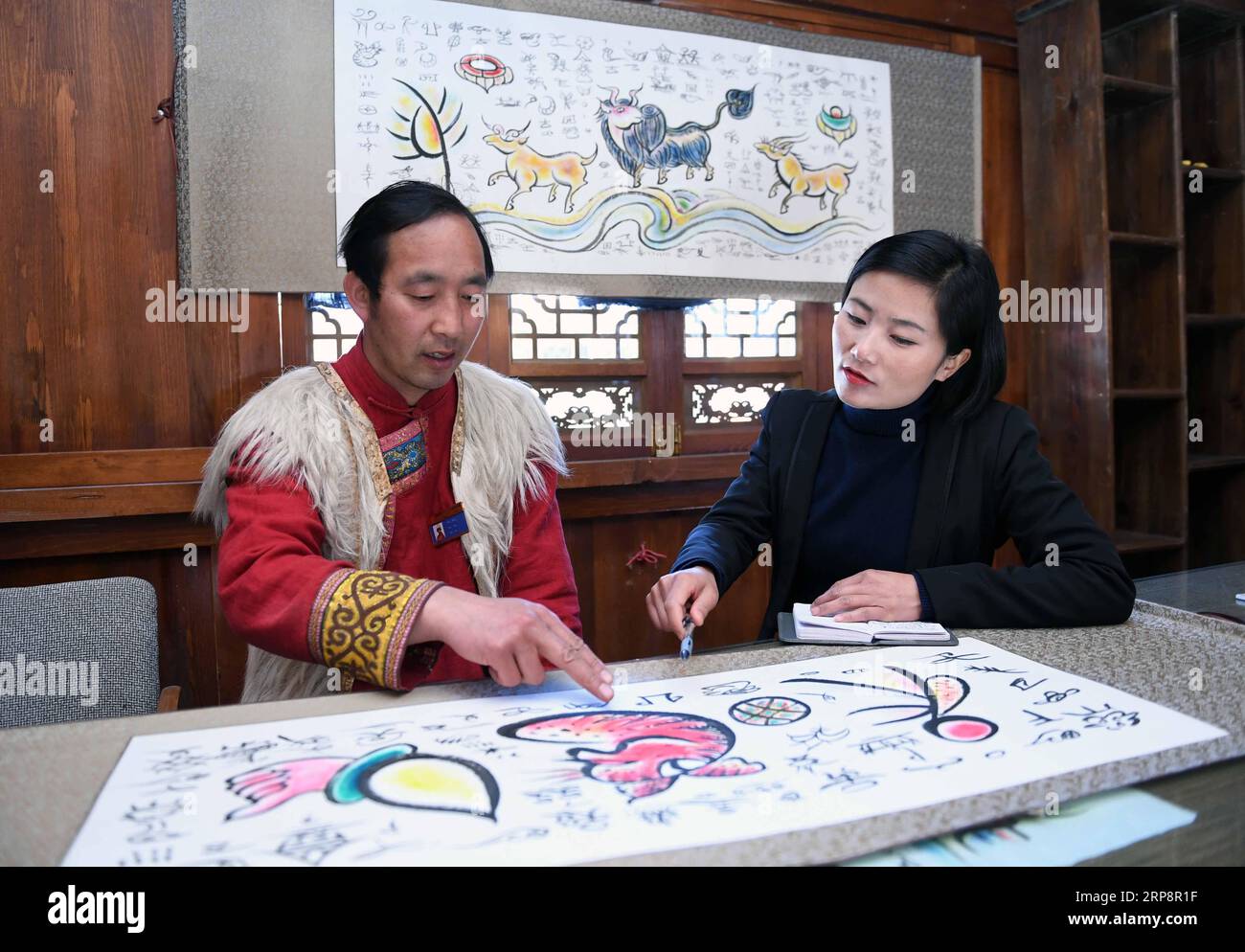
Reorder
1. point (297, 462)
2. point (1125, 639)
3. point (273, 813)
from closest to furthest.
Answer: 1. point (273, 813)
2. point (1125, 639)
3. point (297, 462)

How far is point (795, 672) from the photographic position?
3.31 ft

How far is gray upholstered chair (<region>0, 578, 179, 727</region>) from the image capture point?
1.31 metres

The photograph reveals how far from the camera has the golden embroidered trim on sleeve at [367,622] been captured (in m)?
0.95

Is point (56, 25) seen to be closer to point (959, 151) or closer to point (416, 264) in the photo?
point (416, 264)

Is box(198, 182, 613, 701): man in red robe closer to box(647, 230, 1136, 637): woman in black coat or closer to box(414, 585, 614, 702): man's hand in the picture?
box(414, 585, 614, 702): man's hand

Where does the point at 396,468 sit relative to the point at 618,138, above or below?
below

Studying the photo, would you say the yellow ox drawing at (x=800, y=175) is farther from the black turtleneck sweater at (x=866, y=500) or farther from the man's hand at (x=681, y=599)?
the man's hand at (x=681, y=599)

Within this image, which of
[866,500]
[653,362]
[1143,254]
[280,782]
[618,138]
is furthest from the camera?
[1143,254]

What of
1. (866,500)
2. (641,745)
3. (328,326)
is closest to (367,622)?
(641,745)

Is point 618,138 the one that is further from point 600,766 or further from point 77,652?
point 600,766

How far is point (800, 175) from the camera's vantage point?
2.68m

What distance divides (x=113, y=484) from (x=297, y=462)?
1.02 metres

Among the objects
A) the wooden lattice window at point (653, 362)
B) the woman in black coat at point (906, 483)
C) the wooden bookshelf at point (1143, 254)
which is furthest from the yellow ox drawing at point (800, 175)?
the woman in black coat at point (906, 483)

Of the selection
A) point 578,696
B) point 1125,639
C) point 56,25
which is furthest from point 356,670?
point 56,25
